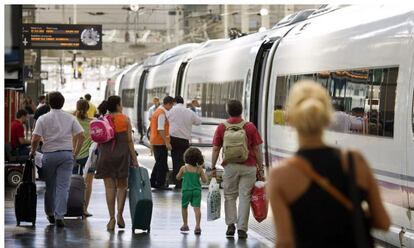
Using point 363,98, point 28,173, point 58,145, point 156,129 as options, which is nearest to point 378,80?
point 363,98

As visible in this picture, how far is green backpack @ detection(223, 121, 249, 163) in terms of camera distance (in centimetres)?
1270

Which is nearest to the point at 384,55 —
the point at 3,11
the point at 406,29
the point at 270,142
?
the point at 406,29

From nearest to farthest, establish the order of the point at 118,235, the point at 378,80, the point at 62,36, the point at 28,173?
the point at 378,80 → the point at 118,235 → the point at 28,173 → the point at 62,36

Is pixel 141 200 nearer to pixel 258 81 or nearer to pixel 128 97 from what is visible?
pixel 258 81

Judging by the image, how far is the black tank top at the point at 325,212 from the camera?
506 centimetres

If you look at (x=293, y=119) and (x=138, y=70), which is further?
(x=138, y=70)

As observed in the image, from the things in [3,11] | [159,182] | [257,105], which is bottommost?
[159,182]

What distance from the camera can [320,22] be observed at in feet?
53.7

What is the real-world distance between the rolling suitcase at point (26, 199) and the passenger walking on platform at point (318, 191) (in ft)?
29.2

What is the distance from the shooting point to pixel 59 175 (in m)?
13.7

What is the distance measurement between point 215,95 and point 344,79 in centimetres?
1132

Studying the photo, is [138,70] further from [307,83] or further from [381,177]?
[307,83]

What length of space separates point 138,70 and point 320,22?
29.1 metres

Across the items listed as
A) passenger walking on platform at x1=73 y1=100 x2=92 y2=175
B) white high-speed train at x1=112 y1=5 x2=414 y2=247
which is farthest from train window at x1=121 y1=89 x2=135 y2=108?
passenger walking on platform at x1=73 y1=100 x2=92 y2=175
